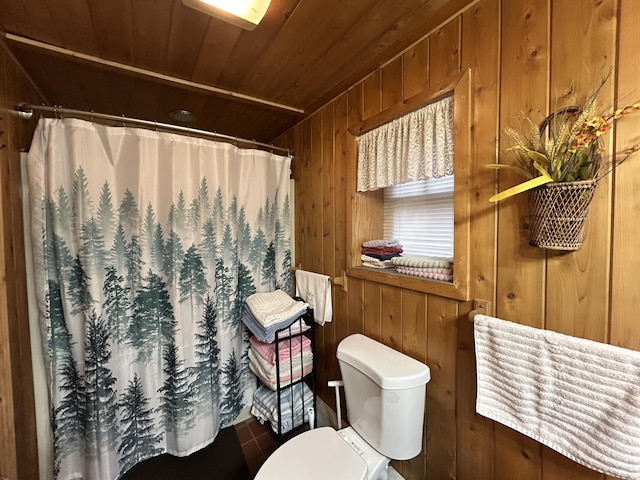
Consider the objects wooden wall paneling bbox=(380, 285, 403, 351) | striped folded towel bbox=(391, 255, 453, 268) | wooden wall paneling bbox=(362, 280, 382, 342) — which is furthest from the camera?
wooden wall paneling bbox=(362, 280, 382, 342)

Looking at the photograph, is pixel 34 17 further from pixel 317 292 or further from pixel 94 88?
pixel 317 292

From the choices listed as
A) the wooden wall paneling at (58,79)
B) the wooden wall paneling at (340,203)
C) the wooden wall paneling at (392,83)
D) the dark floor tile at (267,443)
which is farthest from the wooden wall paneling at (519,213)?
the wooden wall paneling at (58,79)

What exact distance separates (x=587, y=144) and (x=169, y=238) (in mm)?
1788

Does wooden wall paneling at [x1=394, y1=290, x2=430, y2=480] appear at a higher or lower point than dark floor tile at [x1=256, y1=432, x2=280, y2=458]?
higher

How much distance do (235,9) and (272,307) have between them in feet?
4.78

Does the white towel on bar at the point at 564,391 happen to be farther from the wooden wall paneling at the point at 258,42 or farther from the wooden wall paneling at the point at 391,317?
the wooden wall paneling at the point at 258,42

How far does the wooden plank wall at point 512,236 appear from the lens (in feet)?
2.23

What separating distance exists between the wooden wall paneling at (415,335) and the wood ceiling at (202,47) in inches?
45.8

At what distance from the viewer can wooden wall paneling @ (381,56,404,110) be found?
121 cm

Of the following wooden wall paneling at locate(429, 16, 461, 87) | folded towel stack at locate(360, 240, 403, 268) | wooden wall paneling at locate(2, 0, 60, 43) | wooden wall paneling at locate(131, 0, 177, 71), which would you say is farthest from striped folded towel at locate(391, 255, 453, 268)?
wooden wall paneling at locate(2, 0, 60, 43)

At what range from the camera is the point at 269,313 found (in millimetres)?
1587

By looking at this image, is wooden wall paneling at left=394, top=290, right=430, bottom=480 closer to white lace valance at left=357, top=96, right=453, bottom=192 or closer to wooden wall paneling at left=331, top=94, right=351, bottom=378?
wooden wall paneling at left=331, top=94, right=351, bottom=378

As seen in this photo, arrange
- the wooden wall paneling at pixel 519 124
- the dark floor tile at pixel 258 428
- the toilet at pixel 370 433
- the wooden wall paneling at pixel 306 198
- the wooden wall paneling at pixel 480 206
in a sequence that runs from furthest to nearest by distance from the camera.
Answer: the wooden wall paneling at pixel 306 198
the dark floor tile at pixel 258 428
the toilet at pixel 370 433
the wooden wall paneling at pixel 480 206
the wooden wall paneling at pixel 519 124

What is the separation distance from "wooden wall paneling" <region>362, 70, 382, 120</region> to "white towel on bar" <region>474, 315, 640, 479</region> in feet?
3.58
